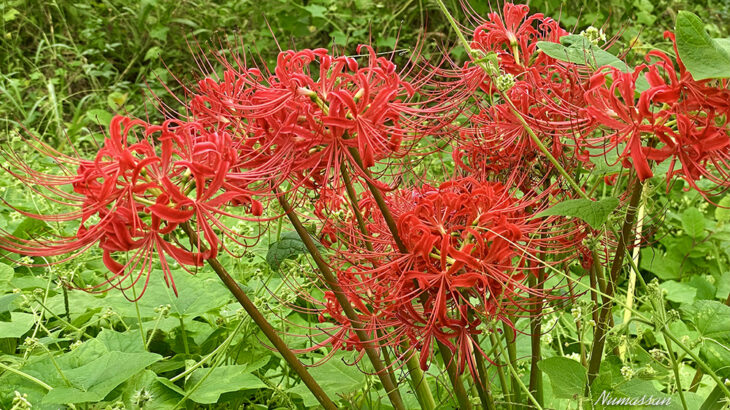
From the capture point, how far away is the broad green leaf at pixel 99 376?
1.36 meters

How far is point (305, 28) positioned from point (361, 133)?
385cm

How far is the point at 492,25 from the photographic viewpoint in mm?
1502

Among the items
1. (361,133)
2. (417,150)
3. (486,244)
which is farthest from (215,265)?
(417,150)

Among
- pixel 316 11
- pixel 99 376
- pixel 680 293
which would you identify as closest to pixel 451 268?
pixel 99 376

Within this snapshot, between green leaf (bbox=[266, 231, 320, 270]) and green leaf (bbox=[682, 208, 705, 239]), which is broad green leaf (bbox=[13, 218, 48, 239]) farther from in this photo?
green leaf (bbox=[682, 208, 705, 239])

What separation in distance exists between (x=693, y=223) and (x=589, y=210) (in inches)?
78.3

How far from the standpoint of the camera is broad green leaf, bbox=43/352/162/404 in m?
1.36

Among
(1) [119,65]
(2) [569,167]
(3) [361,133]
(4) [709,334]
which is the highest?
(3) [361,133]

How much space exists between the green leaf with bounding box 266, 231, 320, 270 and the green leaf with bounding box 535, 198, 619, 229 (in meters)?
0.48

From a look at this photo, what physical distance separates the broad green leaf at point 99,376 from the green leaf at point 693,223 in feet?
7.35

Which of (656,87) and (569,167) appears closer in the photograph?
(656,87)

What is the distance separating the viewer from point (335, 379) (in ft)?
5.29

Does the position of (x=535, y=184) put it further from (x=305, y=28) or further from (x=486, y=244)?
(x=305, y=28)

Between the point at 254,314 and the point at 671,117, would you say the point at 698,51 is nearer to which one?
the point at 671,117
